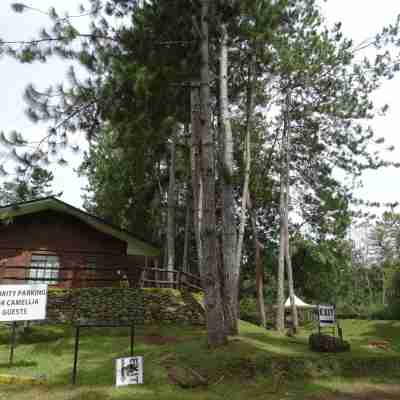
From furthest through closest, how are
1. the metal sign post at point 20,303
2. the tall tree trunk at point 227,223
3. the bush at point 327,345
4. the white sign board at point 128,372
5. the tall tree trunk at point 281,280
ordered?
the tall tree trunk at point 281,280 → the tall tree trunk at point 227,223 → the bush at point 327,345 → the metal sign post at point 20,303 → the white sign board at point 128,372

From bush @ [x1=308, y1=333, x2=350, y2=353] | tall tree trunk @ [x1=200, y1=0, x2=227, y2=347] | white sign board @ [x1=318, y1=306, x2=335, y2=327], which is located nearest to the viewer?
tall tree trunk @ [x1=200, y1=0, x2=227, y2=347]

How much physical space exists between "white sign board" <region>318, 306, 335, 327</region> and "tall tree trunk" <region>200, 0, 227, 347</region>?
2.30m

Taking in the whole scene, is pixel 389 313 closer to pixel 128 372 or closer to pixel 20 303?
pixel 128 372

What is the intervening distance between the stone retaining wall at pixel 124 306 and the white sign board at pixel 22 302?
3927 mm

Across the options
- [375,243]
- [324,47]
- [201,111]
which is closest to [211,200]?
[201,111]

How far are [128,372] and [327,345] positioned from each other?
4317 millimetres

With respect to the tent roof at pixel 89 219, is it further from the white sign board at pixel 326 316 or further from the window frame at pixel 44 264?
the white sign board at pixel 326 316

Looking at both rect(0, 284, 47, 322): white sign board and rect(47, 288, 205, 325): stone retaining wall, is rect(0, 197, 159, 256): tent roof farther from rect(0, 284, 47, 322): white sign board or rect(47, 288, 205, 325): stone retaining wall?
rect(0, 284, 47, 322): white sign board

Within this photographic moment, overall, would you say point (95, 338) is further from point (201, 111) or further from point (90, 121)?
point (201, 111)

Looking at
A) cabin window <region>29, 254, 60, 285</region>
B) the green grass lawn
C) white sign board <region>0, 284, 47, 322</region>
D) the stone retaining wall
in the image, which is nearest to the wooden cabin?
cabin window <region>29, 254, 60, 285</region>

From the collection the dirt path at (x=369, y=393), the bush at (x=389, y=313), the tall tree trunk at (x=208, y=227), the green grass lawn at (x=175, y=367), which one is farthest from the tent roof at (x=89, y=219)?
the bush at (x=389, y=313)

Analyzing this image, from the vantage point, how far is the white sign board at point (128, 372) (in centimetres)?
560

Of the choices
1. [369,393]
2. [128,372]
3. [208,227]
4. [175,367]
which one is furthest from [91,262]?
[369,393]

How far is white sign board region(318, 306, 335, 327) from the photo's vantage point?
7.79m
